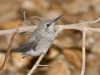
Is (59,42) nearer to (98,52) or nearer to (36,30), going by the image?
(98,52)

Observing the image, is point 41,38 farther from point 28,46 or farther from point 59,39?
point 59,39

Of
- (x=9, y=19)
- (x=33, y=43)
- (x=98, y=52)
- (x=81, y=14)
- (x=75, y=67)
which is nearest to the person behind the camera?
(x=33, y=43)

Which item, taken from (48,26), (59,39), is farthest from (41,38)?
(59,39)

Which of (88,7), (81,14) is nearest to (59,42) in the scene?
(81,14)

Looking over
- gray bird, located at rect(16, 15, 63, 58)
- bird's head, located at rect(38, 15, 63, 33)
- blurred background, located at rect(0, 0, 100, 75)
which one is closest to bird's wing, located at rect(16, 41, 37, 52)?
gray bird, located at rect(16, 15, 63, 58)

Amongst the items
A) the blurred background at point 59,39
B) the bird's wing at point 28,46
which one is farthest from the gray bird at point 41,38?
the blurred background at point 59,39
